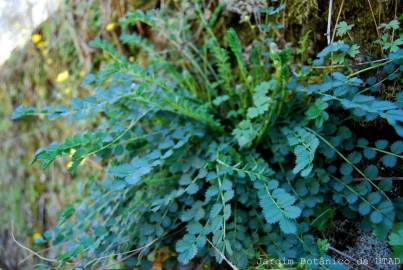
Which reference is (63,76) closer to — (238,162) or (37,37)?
(37,37)

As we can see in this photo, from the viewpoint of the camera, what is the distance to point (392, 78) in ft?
2.95

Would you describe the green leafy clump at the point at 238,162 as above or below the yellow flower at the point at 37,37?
below

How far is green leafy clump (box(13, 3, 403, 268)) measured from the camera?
2.86ft

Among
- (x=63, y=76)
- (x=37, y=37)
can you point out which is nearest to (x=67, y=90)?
(x=63, y=76)

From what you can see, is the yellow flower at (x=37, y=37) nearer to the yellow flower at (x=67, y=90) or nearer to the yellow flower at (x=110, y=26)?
the yellow flower at (x=67, y=90)

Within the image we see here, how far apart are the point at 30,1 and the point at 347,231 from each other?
217 cm

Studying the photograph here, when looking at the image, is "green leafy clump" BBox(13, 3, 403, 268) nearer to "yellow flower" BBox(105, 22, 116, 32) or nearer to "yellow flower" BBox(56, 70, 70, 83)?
"yellow flower" BBox(105, 22, 116, 32)

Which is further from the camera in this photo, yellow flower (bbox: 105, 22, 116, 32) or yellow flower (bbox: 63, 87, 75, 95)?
yellow flower (bbox: 63, 87, 75, 95)

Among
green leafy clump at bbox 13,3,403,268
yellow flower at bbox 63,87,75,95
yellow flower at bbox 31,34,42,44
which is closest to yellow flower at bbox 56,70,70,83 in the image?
yellow flower at bbox 63,87,75,95

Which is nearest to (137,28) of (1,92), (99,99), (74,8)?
(74,8)

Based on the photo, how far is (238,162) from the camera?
1.00 m

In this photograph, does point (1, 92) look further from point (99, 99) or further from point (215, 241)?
point (215, 241)

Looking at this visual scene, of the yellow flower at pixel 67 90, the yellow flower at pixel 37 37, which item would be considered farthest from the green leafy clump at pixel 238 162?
the yellow flower at pixel 37 37

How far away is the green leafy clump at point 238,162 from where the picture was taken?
34.3 inches
